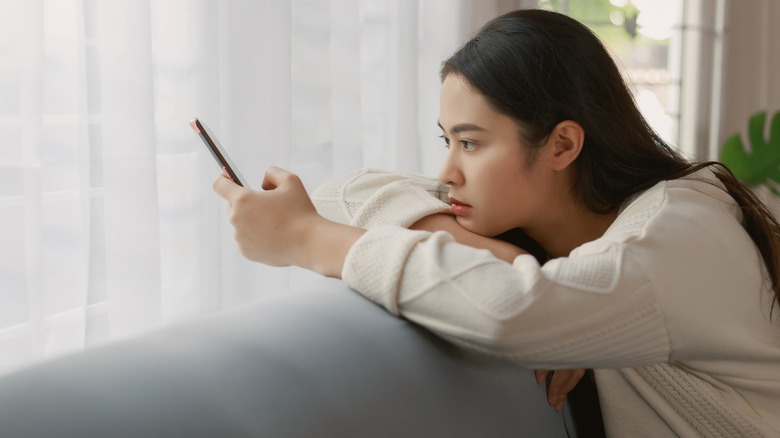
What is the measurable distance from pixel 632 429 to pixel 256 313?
55 cm

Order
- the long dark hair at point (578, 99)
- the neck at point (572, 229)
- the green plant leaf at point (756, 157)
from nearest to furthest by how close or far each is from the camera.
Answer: the long dark hair at point (578, 99), the neck at point (572, 229), the green plant leaf at point (756, 157)

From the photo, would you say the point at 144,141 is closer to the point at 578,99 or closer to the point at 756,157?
the point at 578,99

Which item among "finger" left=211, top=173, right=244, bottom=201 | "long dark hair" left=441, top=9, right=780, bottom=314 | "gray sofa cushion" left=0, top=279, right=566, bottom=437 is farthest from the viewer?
"long dark hair" left=441, top=9, right=780, bottom=314

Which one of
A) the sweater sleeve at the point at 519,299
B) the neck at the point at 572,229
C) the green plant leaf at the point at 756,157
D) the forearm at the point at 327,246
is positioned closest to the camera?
the sweater sleeve at the point at 519,299

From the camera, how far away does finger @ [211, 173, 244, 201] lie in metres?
0.96

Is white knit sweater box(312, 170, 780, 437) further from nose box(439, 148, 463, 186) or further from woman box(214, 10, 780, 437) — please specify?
nose box(439, 148, 463, 186)

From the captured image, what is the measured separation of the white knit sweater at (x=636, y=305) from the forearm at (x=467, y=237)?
4 cm

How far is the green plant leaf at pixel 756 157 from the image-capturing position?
305 cm

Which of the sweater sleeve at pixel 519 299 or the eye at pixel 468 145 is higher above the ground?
the eye at pixel 468 145

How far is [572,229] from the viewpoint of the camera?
122 cm

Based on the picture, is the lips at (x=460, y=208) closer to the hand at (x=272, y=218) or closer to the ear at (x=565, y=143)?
the ear at (x=565, y=143)

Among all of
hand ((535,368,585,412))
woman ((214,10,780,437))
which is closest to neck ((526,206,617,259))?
woman ((214,10,780,437))

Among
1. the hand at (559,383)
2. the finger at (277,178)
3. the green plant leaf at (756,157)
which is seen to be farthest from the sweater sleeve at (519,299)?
the green plant leaf at (756,157)

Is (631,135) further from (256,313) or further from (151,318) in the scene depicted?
(151,318)
